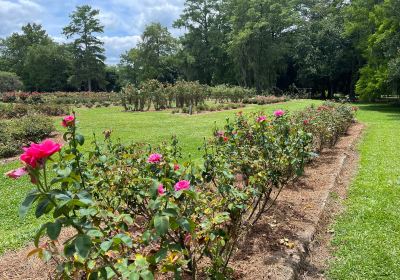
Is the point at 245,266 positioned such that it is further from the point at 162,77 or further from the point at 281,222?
the point at 162,77

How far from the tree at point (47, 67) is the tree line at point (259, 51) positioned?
0.14 m

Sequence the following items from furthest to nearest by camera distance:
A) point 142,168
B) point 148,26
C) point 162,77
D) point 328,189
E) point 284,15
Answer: point 162,77 < point 148,26 < point 284,15 < point 328,189 < point 142,168

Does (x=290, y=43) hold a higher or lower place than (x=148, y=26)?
lower

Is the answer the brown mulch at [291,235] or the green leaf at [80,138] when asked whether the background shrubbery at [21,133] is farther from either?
the green leaf at [80,138]

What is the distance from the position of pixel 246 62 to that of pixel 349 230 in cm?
3444

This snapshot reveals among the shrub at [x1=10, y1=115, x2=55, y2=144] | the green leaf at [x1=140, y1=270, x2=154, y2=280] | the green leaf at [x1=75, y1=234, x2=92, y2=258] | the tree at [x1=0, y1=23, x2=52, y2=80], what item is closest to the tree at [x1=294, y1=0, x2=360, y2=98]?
the shrub at [x1=10, y1=115, x2=55, y2=144]

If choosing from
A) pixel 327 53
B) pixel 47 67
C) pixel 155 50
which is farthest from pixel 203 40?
pixel 47 67

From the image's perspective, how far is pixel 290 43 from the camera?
120ft

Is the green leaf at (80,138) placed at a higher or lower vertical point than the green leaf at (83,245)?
higher

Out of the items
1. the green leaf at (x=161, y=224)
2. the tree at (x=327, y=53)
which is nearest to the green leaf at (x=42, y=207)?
the green leaf at (x=161, y=224)

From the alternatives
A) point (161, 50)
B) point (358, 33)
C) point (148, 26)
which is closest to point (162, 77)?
point (161, 50)

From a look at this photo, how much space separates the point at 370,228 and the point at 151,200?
333cm

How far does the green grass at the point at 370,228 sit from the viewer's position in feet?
11.5

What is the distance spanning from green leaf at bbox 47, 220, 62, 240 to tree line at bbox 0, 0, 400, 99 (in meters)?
21.6
